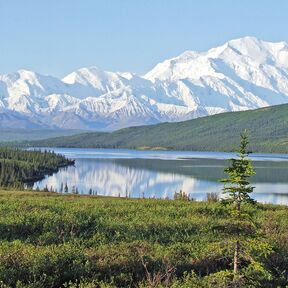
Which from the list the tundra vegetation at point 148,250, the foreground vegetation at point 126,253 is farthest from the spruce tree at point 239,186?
the foreground vegetation at point 126,253

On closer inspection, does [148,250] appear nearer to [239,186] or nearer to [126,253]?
[126,253]

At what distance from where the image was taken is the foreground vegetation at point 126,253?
2173cm

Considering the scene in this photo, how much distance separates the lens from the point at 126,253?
26828 millimetres

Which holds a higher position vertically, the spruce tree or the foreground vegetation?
the spruce tree

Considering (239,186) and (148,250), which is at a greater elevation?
(239,186)

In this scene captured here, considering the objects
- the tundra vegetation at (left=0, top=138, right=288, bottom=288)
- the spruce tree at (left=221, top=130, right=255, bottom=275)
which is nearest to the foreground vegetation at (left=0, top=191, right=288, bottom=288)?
the tundra vegetation at (left=0, top=138, right=288, bottom=288)

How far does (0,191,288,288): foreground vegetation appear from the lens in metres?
21.7

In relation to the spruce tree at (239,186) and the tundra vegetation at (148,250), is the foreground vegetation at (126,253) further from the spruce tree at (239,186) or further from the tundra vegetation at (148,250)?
the spruce tree at (239,186)

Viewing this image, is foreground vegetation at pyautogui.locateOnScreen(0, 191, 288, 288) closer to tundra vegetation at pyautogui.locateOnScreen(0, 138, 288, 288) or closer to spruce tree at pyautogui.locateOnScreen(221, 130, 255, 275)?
tundra vegetation at pyautogui.locateOnScreen(0, 138, 288, 288)

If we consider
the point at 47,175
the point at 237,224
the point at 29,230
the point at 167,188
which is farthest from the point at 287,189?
the point at 237,224

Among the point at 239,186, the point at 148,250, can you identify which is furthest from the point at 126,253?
the point at 239,186

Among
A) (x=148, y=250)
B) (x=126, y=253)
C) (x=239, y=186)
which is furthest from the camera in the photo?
(x=148, y=250)

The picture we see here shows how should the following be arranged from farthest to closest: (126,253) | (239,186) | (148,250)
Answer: (148,250) < (126,253) < (239,186)

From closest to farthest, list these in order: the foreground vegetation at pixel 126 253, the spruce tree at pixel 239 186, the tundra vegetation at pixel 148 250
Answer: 1. the spruce tree at pixel 239 186
2. the tundra vegetation at pixel 148 250
3. the foreground vegetation at pixel 126 253
